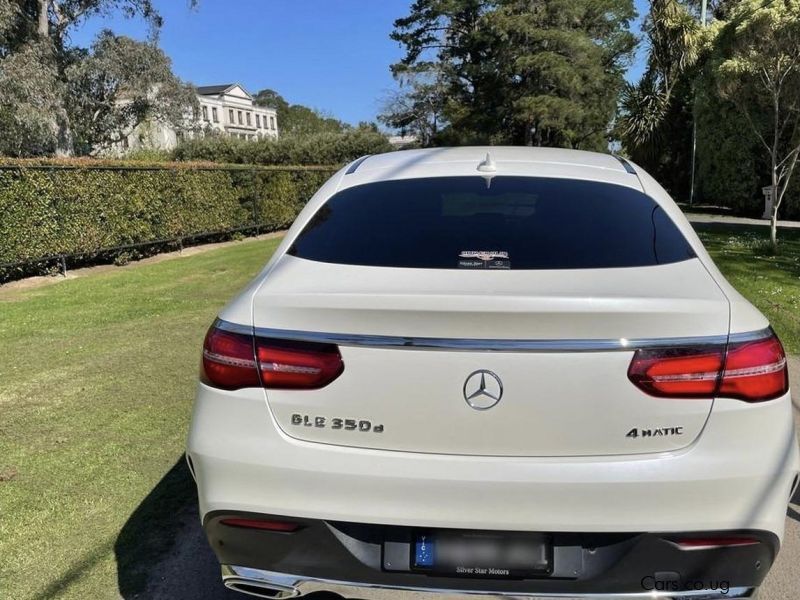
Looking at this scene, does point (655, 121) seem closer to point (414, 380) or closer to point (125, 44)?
point (125, 44)

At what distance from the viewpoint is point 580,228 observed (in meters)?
2.52

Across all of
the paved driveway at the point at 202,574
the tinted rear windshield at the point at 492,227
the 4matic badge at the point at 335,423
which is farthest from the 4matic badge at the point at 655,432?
the paved driveway at the point at 202,574

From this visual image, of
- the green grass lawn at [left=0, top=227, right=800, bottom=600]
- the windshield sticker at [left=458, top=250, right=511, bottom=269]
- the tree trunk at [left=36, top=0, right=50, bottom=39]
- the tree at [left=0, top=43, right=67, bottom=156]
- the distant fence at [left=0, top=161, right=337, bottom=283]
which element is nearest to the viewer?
the windshield sticker at [left=458, top=250, right=511, bottom=269]

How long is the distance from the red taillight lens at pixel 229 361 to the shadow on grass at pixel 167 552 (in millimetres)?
1181

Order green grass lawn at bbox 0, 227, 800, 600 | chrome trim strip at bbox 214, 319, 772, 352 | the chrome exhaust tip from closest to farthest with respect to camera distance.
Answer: chrome trim strip at bbox 214, 319, 772, 352, the chrome exhaust tip, green grass lawn at bbox 0, 227, 800, 600

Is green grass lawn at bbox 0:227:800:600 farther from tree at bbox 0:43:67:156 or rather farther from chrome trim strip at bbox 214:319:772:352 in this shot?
tree at bbox 0:43:67:156

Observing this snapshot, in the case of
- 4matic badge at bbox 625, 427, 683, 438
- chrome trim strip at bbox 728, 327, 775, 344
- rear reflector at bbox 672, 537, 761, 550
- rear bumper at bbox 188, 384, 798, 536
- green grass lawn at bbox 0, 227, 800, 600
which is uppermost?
chrome trim strip at bbox 728, 327, 775, 344

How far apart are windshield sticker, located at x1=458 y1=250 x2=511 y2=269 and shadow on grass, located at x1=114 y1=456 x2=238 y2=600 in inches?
68.5

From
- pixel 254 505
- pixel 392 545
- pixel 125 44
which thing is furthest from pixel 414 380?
pixel 125 44

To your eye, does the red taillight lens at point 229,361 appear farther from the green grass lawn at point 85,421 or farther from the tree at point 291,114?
the tree at point 291,114

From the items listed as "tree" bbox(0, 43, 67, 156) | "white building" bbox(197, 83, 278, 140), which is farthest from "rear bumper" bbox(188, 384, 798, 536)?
"white building" bbox(197, 83, 278, 140)

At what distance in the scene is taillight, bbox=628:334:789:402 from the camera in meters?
1.90

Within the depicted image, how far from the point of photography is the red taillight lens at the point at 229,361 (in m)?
2.07

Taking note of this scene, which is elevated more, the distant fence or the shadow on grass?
the distant fence
